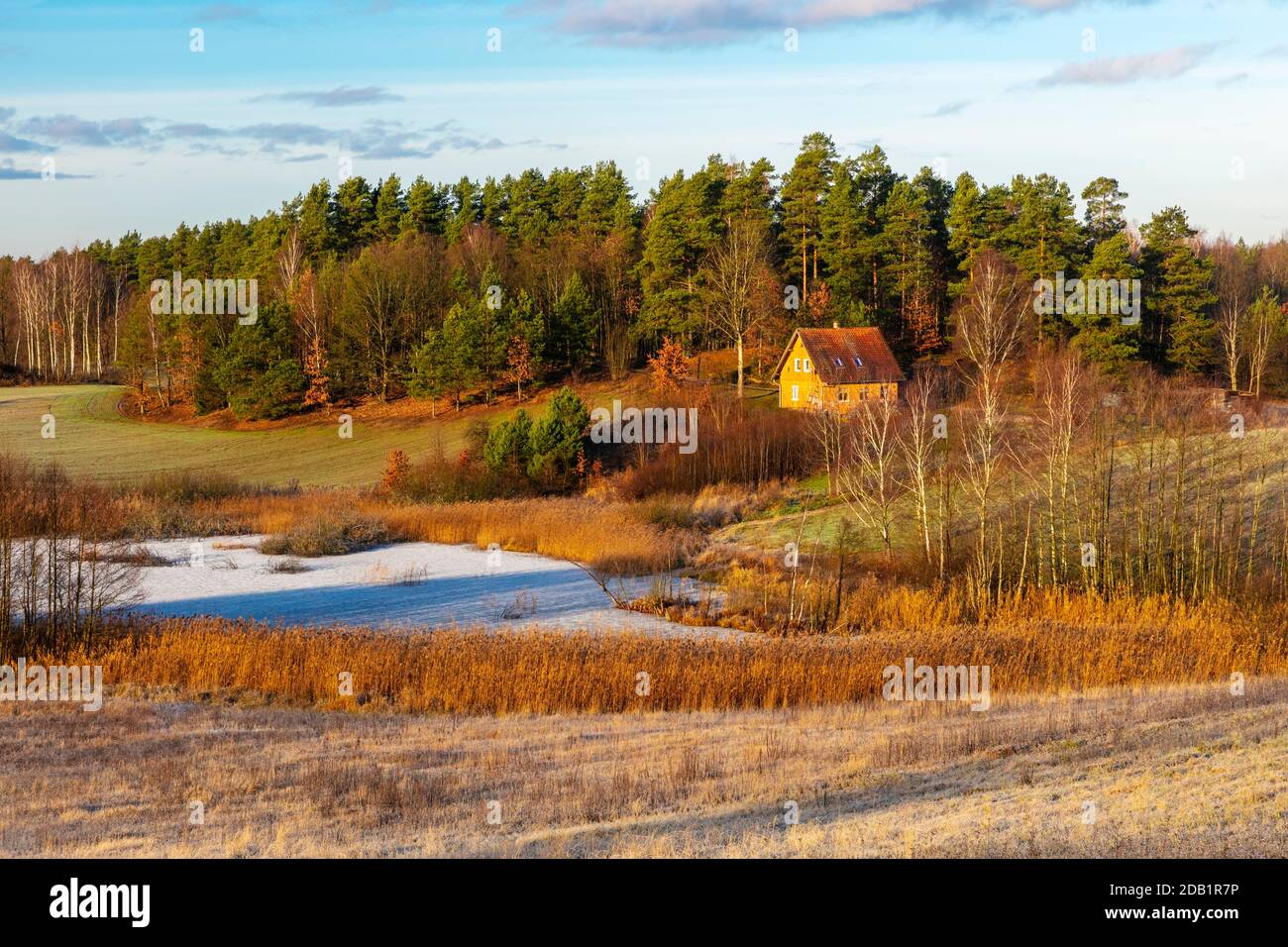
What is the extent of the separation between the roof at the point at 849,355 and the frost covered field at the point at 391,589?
100ft

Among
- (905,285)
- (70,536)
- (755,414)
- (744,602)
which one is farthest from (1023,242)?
(70,536)

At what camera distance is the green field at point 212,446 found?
199 ft

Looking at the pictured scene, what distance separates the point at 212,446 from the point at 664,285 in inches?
1178

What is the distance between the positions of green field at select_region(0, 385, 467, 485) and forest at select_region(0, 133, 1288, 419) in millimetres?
3762

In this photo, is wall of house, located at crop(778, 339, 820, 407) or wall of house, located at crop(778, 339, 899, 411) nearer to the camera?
wall of house, located at crop(778, 339, 899, 411)

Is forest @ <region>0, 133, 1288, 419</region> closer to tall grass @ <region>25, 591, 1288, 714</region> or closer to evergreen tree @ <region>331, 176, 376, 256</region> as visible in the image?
evergreen tree @ <region>331, 176, 376, 256</region>

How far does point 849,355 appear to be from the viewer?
64.9m

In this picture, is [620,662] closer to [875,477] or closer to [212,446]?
[875,477]

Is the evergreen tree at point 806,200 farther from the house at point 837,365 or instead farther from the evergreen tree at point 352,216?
the evergreen tree at point 352,216

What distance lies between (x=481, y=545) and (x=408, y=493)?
423 inches

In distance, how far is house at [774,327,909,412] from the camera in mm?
63188

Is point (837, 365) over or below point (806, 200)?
below

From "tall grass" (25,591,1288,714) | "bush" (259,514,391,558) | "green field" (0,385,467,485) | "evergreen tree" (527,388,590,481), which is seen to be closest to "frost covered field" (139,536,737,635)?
"bush" (259,514,391,558)

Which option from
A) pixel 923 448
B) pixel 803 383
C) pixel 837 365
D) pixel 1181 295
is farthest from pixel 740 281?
pixel 923 448
